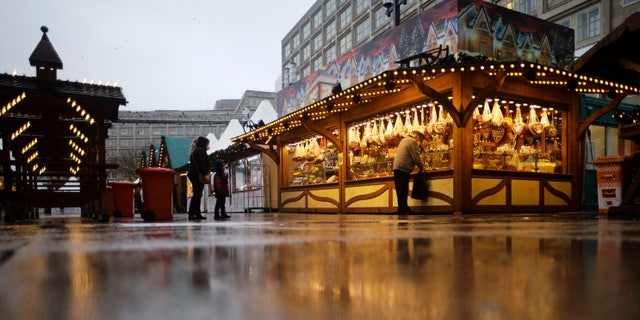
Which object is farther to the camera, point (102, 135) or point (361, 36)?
point (361, 36)

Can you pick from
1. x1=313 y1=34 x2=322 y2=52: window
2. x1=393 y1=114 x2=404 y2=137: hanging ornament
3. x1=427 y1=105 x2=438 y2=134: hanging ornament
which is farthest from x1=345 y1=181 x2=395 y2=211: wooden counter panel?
x1=313 y1=34 x2=322 y2=52: window

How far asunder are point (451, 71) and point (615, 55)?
3.25 meters

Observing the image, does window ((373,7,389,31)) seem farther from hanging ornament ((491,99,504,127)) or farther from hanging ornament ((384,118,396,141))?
hanging ornament ((491,99,504,127))

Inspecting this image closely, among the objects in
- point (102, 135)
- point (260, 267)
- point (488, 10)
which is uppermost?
point (488, 10)

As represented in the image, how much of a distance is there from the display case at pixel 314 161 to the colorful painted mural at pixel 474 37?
300 cm

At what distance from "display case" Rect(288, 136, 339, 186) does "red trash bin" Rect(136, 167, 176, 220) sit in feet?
23.8

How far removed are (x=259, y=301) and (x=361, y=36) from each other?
4908 cm

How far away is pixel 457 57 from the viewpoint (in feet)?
34.3

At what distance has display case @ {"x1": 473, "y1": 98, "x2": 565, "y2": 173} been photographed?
1107 centimetres

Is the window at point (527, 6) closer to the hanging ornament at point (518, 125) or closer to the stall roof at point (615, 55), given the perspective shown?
the hanging ornament at point (518, 125)

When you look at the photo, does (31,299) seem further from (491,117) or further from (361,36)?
(361,36)

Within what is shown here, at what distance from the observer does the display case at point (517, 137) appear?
11070mm

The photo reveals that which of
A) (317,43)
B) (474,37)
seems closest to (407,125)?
(474,37)

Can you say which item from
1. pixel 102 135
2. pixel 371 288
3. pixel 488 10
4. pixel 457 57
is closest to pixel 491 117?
pixel 457 57
